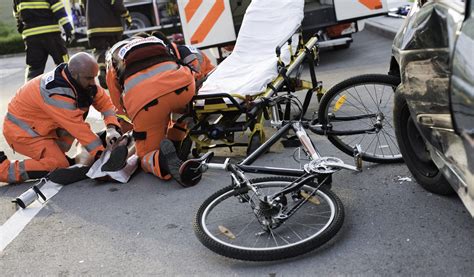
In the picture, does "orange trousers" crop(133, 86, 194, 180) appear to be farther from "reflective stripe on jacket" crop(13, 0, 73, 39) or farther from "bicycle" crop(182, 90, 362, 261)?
"reflective stripe on jacket" crop(13, 0, 73, 39)

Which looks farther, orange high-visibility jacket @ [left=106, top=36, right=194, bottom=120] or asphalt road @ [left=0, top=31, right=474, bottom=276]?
orange high-visibility jacket @ [left=106, top=36, right=194, bottom=120]

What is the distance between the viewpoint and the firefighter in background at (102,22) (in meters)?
9.52

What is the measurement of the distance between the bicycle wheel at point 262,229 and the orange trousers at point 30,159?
237cm

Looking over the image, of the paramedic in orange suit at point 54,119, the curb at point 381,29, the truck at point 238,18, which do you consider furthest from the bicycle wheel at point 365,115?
the curb at point 381,29

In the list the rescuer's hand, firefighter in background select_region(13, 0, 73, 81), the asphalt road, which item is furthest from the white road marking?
firefighter in background select_region(13, 0, 73, 81)

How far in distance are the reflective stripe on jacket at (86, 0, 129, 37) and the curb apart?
15.6 feet

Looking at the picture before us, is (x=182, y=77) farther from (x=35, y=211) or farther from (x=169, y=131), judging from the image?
(x=35, y=211)

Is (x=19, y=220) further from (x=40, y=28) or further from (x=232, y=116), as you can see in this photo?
(x=40, y=28)

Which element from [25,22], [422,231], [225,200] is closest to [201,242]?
[225,200]

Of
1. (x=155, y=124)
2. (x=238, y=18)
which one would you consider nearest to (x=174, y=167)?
(x=155, y=124)

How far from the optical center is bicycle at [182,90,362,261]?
3.43 meters

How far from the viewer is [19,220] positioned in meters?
4.76

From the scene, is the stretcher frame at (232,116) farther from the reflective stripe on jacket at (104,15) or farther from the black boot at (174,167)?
the reflective stripe on jacket at (104,15)

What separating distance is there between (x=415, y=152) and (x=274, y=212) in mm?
1166
